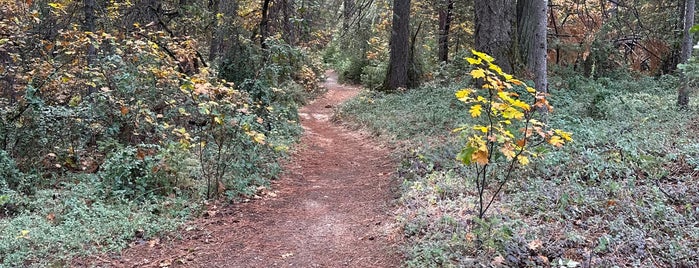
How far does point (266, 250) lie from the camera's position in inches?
192

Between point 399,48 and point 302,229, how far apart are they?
36.2ft

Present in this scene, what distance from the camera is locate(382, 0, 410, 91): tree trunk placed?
15094 millimetres

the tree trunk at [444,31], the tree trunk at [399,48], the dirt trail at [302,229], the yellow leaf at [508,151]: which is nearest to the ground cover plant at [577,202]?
the dirt trail at [302,229]

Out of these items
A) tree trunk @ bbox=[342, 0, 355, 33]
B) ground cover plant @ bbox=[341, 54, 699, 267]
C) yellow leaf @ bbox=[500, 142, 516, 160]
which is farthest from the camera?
tree trunk @ bbox=[342, 0, 355, 33]

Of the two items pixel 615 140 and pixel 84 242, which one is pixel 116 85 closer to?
pixel 84 242

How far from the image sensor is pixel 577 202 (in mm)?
4734

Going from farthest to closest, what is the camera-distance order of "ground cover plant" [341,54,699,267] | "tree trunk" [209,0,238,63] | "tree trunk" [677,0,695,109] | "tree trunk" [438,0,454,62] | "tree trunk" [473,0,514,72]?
"tree trunk" [438,0,454,62] → "tree trunk" [209,0,238,63] → "tree trunk" [473,0,514,72] → "tree trunk" [677,0,695,109] → "ground cover plant" [341,54,699,267]

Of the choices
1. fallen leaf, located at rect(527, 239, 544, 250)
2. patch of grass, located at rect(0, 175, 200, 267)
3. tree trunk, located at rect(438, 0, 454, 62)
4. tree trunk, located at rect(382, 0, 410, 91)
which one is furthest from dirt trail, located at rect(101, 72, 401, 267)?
tree trunk, located at rect(438, 0, 454, 62)

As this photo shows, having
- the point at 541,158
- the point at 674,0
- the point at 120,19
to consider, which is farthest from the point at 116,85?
the point at 674,0

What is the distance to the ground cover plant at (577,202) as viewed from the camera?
3.80m

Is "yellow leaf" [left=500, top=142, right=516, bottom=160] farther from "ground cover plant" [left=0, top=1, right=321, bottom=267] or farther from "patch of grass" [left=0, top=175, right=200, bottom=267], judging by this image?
"patch of grass" [left=0, top=175, right=200, bottom=267]

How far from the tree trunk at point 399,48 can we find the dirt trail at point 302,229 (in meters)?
7.70

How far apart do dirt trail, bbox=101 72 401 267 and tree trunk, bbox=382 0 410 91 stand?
7.70 metres

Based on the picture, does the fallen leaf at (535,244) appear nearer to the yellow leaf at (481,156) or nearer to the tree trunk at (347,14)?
the yellow leaf at (481,156)
